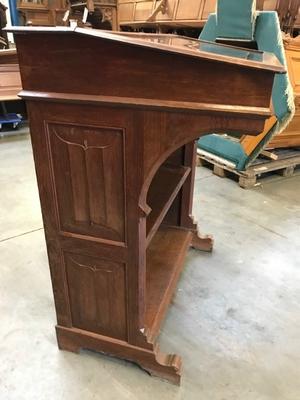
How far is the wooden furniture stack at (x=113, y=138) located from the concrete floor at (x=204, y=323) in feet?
0.29

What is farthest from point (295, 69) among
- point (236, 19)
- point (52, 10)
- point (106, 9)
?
point (52, 10)

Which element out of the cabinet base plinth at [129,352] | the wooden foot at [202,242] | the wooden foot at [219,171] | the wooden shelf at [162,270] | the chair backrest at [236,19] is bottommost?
the wooden foot at [219,171]

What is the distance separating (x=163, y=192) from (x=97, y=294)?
51 centimetres

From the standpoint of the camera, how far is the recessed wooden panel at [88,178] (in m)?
0.91

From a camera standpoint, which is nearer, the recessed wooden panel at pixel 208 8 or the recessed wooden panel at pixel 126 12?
the recessed wooden panel at pixel 208 8

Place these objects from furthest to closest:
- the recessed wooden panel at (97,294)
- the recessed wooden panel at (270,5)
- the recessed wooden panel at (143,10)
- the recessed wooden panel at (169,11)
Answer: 1. the recessed wooden panel at (143,10)
2. the recessed wooden panel at (169,11)
3. the recessed wooden panel at (270,5)
4. the recessed wooden panel at (97,294)

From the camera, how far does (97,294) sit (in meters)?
1.16

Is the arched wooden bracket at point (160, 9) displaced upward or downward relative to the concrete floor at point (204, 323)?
upward

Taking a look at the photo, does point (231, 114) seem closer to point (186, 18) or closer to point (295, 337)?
point (295, 337)

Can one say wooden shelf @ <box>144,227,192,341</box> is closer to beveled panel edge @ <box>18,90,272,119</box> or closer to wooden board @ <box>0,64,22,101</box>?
beveled panel edge @ <box>18,90,272,119</box>

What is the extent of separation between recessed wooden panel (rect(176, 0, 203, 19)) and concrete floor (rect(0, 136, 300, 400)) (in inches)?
122

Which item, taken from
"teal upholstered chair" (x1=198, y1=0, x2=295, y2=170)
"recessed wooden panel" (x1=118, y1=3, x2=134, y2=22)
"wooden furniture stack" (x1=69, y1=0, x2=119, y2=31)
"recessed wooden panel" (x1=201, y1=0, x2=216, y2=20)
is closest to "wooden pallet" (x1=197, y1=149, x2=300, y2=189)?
"teal upholstered chair" (x1=198, y1=0, x2=295, y2=170)

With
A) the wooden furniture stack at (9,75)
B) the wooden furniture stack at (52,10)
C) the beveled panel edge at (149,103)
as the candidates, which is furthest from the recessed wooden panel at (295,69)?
the wooden furniture stack at (52,10)

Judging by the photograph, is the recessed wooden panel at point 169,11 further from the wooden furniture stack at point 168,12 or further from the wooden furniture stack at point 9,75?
the wooden furniture stack at point 9,75
